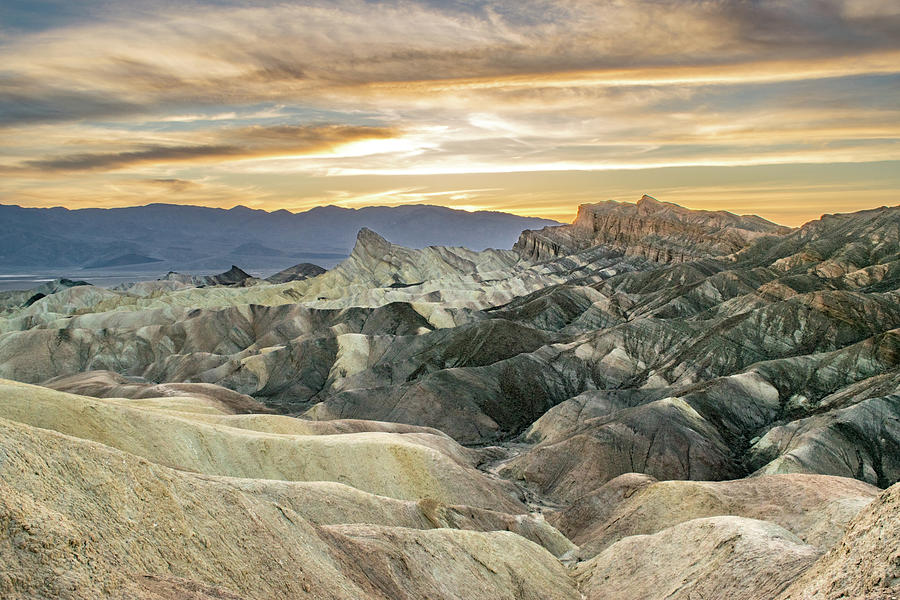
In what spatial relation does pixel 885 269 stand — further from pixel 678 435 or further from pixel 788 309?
pixel 678 435

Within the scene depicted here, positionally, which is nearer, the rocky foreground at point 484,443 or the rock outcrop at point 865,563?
the rock outcrop at point 865,563

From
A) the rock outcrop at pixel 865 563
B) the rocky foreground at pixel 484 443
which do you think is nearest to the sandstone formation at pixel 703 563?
the rocky foreground at pixel 484 443

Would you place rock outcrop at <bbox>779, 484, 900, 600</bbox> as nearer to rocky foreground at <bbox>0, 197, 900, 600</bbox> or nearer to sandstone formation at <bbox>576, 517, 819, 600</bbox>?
rocky foreground at <bbox>0, 197, 900, 600</bbox>

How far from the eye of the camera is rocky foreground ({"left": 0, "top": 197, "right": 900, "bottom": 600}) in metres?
18.4

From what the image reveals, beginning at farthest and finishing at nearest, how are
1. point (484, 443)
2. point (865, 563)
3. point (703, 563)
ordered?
point (484, 443) → point (703, 563) → point (865, 563)

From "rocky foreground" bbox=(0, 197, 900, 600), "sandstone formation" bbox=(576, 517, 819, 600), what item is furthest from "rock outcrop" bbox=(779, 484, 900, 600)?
"sandstone formation" bbox=(576, 517, 819, 600)

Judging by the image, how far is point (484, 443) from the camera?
7144cm

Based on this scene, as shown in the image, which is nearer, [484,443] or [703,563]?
[703,563]

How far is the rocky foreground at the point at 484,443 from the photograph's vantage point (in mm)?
18406

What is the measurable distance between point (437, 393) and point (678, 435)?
93.1 ft

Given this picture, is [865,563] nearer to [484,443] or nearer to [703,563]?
[703,563]

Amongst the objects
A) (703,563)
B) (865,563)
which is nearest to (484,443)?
(703,563)

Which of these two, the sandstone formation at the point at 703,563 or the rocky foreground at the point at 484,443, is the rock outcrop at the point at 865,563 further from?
the sandstone formation at the point at 703,563

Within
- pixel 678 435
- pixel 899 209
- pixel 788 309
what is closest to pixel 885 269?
pixel 788 309
